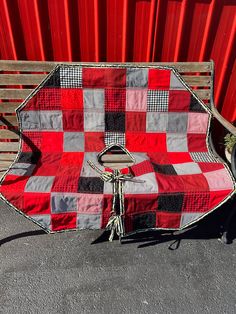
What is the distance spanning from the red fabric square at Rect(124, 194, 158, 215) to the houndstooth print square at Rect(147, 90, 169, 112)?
35.6 inches

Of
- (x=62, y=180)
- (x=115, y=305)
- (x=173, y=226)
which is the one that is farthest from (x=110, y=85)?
(x=115, y=305)

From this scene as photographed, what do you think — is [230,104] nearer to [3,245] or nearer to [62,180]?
[62,180]

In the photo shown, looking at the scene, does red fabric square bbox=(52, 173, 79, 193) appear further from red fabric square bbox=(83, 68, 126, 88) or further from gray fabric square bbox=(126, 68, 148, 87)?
gray fabric square bbox=(126, 68, 148, 87)

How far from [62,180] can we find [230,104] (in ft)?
6.68

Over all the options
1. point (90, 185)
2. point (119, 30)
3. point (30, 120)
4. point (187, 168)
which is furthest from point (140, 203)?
point (119, 30)

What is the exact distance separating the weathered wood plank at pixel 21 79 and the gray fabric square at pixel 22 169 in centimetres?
77

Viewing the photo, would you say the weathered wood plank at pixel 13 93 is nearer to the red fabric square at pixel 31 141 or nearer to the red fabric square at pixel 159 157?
the red fabric square at pixel 31 141

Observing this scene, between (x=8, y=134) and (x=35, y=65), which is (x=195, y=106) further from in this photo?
(x=8, y=134)

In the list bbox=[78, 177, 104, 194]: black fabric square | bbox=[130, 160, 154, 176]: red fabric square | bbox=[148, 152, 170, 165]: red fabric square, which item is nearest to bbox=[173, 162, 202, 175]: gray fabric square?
bbox=[148, 152, 170, 165]: red fabric square

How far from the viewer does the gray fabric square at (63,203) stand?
7.02ft

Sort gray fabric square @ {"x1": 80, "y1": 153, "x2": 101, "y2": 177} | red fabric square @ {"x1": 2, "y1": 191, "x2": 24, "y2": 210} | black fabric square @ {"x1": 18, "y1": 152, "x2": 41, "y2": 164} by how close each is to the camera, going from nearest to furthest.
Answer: red fabric square @ {"x1": 2, "y1": 191, "x2": 24, "y2": 210}
gray fabric square @ {"x1": 80, "y1": 153, "x2": 101, "y2": 177}
black fabric square @ {"x1": 18, "y1": 152, "x2": 41, "y2": 164}

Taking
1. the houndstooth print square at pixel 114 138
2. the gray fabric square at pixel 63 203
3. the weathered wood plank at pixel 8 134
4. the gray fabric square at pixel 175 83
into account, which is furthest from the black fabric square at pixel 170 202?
the weathered wood plank at pixel 8 134

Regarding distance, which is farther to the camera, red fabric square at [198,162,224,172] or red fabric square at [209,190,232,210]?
red fabric square at [198,162,224,172]

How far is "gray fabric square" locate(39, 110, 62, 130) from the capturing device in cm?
263
